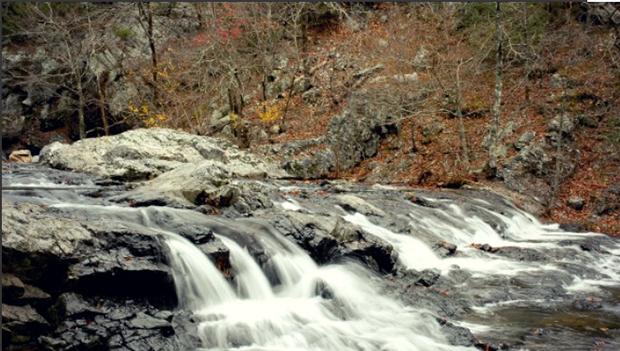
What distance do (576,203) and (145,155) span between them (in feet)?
38.9

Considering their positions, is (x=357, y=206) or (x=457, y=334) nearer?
(x=457, y=334)

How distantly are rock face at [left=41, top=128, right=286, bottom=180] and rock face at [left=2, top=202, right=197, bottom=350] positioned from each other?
4.20m

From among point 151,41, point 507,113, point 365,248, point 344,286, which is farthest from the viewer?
point 151,41

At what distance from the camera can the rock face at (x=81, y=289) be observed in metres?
5.09

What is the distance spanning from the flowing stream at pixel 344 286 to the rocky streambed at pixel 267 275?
0.03 metres

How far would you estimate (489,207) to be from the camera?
14148 mm

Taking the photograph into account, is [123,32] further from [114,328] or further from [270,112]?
[114,328]

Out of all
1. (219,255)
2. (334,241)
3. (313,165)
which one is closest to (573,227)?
(334,241)

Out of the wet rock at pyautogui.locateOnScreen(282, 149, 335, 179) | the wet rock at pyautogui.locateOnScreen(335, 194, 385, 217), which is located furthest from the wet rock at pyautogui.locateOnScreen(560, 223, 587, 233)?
the wet rock at pyautogui.locateOnScreen(282, 149, 335, 179)

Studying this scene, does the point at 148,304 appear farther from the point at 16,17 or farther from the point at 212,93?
the point at 16,17

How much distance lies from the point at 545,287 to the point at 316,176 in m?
10.5

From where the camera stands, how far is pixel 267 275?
7492 millimetres

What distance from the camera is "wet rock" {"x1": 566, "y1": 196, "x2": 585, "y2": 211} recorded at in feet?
49.8

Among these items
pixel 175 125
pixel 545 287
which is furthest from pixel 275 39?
pixel 545 287
